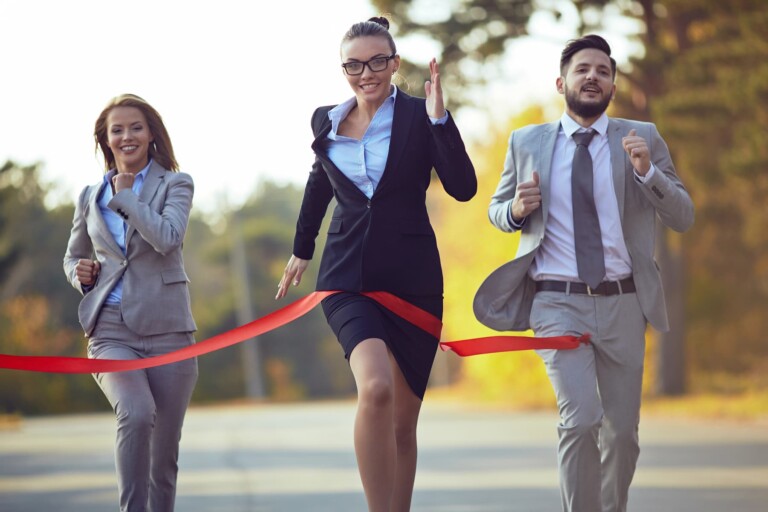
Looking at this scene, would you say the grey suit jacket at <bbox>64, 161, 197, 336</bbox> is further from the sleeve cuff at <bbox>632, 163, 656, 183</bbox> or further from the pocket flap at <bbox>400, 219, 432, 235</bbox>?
the sleeve cuff at <bbox>632, 163, 656, 183</bbox>

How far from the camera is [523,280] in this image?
6.81m

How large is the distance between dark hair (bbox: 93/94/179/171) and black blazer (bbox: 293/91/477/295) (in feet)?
2.60

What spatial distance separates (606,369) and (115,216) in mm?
2330

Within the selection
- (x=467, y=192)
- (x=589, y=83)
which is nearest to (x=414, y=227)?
(x=467, y=192)

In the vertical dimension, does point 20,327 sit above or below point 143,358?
below

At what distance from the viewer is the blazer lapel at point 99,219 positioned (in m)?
6.70

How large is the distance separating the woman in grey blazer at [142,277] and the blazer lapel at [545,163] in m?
1.60

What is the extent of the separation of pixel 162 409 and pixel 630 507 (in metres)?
4.47

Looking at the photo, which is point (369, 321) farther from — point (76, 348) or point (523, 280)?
point (76, 348)

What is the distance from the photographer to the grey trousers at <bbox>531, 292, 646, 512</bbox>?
253 inches

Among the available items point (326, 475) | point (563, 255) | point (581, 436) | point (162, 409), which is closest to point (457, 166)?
point (563, 255)

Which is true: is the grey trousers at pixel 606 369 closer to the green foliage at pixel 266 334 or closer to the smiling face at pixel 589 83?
the smiling face at pixel 589 83

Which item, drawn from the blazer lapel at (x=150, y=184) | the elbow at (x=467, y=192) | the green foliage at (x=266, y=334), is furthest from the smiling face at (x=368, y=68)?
the green foliage at (x=266, y=334)

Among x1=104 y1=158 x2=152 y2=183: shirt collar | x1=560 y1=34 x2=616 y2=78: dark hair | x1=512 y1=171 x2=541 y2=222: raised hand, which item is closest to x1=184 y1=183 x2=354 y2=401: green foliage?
x1=104 y1=158 x2=152 y2=183: shirt collar
